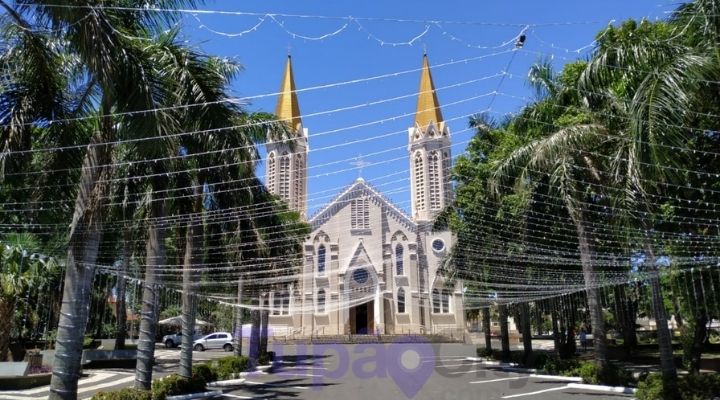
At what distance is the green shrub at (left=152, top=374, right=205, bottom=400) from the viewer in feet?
39.9

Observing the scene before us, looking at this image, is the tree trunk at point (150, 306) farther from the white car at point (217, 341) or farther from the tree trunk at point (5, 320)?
the white car at point (217, 341)

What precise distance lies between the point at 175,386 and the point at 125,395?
2808mm

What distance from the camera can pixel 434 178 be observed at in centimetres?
5066

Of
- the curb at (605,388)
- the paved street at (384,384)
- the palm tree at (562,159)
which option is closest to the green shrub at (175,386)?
the paved street at (384,384)

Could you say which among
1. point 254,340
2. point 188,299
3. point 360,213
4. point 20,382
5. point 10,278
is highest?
point 360,213

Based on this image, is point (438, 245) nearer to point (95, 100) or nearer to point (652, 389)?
point (652, 389)

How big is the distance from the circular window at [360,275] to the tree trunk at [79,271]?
40.7 meters

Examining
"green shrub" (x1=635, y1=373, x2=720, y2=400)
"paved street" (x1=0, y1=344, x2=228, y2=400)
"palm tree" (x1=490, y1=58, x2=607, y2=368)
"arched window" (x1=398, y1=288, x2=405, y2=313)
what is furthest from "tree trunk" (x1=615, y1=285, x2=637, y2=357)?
"paved street" (x1=0, y1=344, x2=228, y2=400)

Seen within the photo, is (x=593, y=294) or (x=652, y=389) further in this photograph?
(x=593, y=294)

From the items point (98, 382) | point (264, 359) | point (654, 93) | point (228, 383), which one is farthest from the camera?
point (264, 359)

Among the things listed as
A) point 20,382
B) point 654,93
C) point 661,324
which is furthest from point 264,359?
point 654,93

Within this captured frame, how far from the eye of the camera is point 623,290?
25250 mm

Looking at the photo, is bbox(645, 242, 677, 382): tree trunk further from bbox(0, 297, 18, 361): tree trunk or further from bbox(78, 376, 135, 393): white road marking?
bbox(0, 297, 18, 361): tree trunk

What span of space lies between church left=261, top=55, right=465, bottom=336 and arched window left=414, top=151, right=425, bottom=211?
3 centimetres
